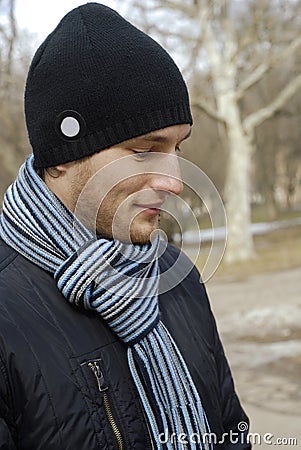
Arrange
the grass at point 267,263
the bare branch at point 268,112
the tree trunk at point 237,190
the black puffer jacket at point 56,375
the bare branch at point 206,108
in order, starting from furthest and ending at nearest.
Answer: the bare branch at point 268,112 → the tree trunk at point 237,190 → the bare branch at point 206,108 → the grass at point 267,263 → the black puffer jacket at point 56,375

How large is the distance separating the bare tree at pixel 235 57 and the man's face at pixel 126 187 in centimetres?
1268

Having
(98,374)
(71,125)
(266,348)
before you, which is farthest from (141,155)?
(266,348)

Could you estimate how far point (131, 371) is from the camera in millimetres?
1487

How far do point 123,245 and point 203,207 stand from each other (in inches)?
8.1

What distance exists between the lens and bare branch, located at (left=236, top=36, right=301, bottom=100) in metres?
14.4

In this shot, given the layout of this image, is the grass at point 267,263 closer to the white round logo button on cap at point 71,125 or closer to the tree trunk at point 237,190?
the tree trunk at point 237,190

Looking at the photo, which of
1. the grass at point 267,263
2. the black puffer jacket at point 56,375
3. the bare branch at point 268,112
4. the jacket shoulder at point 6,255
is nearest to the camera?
the black puffer jacket at point 56,375

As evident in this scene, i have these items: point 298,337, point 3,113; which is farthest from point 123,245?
point 3,113

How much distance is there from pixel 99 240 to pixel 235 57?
13.6 metres

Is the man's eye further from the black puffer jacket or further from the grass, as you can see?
the grass

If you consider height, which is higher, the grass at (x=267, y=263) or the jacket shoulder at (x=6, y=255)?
the jacket shoulder at (x=6, y=255)

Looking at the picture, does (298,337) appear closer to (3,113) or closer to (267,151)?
(3,113)

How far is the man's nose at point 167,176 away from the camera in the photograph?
1.50 metres

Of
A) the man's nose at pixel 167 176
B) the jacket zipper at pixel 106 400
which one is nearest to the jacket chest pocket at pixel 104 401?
the jacket zipper at pixel 106 400
